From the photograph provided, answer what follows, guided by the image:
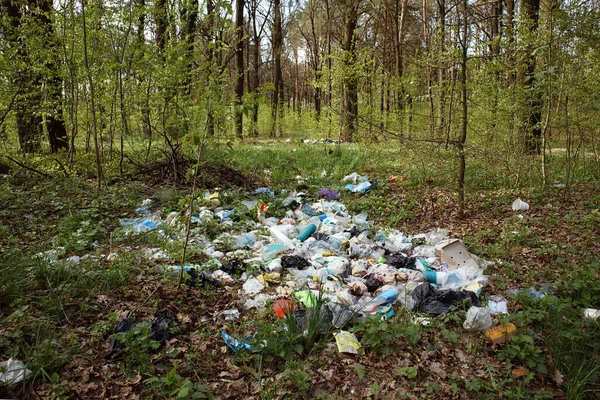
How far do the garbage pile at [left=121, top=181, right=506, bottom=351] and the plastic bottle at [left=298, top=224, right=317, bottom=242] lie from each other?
0.04ft

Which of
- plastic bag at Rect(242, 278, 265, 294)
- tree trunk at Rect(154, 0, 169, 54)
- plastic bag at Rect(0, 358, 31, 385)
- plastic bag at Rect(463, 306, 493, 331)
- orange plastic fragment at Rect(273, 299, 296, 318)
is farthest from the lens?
tree trunk at Rect(154, 0, 169, 54)

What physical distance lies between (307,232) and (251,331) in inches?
64.7

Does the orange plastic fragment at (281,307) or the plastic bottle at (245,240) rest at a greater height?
the plastic bottle at (245,240)

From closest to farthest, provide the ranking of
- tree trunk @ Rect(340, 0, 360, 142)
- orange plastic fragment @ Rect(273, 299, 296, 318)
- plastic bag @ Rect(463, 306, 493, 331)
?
plastic bag @ Rect(463, 306, 493, 331) < orange plastic fragment @ Rect(273, 299, 296, 318) < tree trunk @ Rect(340, 0, 360, 142)

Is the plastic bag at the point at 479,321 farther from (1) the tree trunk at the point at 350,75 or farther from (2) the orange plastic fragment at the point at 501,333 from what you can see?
(1) the tree trunk at the point at 350,75

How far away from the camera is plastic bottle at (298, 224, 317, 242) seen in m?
3.70

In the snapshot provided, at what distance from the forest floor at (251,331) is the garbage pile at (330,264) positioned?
0.42 ft

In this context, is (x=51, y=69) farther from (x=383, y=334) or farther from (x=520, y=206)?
(x=520, y=206)

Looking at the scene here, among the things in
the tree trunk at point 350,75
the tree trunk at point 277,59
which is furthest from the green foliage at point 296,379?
the tree trunk at point 277,59

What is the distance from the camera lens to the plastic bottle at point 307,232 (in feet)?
12.1

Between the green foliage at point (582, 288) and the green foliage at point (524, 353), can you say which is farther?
the green foliage at point (582, 288)

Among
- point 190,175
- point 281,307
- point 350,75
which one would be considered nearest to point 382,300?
point 281,307

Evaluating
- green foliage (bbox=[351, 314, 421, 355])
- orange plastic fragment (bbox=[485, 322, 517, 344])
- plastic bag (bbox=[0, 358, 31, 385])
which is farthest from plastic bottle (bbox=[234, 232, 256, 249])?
orange plastic fragment (bbox=[485, 322, 517, 344])

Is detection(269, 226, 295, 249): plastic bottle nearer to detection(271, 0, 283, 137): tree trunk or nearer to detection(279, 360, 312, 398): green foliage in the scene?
detection(279, 360, 312, 398): green foliage
